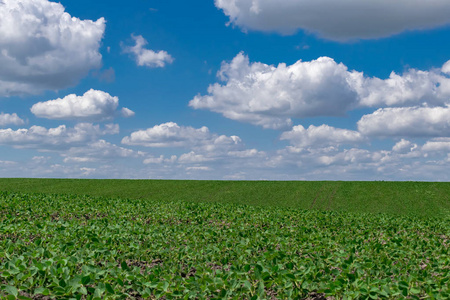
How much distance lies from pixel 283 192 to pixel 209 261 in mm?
42975

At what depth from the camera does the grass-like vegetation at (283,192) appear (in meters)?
43.8

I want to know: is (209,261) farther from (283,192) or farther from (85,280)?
(283,192)

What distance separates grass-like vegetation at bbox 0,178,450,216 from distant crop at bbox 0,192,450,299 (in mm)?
26177

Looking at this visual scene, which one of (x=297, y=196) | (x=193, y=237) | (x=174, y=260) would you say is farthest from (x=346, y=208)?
(x=174, y=260)

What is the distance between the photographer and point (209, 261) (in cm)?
877

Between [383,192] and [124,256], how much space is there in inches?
1816

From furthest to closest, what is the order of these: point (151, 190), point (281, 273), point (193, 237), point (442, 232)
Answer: point (151, 190)
point (442, 232)
point (193, 237)
point (281, 273)

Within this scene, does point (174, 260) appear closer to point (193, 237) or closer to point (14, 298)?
point (193, 237)

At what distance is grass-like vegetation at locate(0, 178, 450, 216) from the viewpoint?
144ft

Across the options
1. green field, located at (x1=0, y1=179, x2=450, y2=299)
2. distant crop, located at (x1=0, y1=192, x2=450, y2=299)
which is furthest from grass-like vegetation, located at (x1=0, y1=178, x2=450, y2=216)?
distant crop, located at (x1=0, y1=192, x2=450, y2=299)

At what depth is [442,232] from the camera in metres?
16.5

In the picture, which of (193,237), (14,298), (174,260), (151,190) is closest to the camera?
(14,298)

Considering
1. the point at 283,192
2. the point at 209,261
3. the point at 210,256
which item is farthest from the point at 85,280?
the point at 283,192

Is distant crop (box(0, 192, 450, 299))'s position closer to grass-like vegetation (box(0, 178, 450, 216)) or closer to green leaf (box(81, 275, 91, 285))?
green leaf (box(81, 275, 91, 285))
